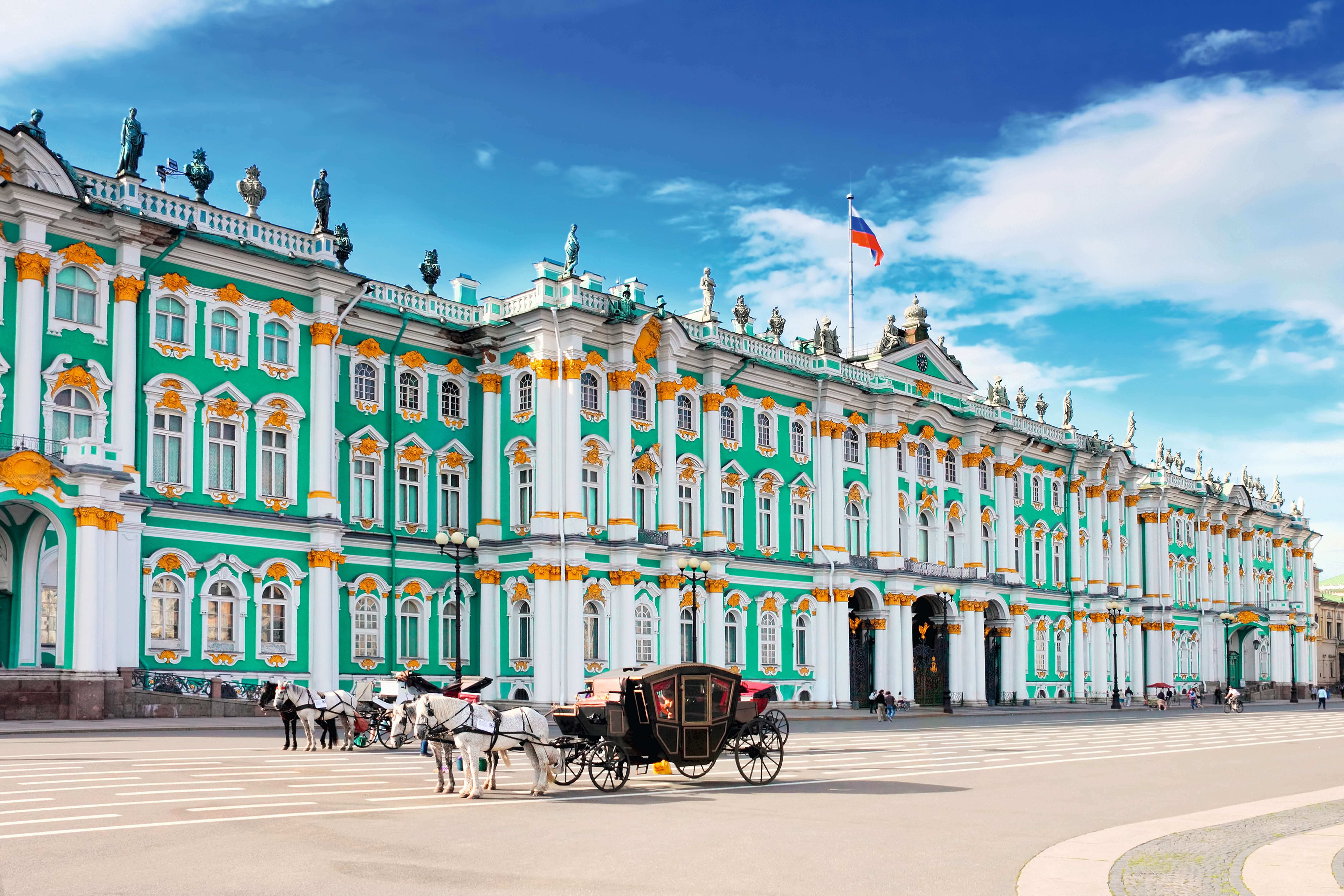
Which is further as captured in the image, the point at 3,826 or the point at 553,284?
the point at 553,284

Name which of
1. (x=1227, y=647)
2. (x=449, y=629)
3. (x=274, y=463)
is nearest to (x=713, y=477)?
(x=449, y=629)

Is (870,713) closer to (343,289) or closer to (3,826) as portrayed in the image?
(343,289)

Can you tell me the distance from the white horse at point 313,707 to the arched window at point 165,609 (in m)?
11.6

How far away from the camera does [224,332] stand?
1679 inches

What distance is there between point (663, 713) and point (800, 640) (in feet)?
128

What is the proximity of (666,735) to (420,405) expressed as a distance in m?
30.6

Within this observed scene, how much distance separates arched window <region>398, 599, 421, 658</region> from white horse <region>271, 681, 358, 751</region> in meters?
18.6

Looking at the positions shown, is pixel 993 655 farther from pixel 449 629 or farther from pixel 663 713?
pixel 663 713

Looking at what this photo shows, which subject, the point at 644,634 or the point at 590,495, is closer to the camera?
the point at 590,495

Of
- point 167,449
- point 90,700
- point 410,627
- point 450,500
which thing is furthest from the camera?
point 450,500

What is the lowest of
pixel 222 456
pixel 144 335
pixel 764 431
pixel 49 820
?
pixel 49 820

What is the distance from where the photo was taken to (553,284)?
50.6 metres

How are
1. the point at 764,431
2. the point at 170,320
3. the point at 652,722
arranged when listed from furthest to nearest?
the point at 764,431
the point at 170,320
the point at 652,722

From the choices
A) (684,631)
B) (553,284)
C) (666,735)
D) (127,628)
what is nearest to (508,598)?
(684,631)
